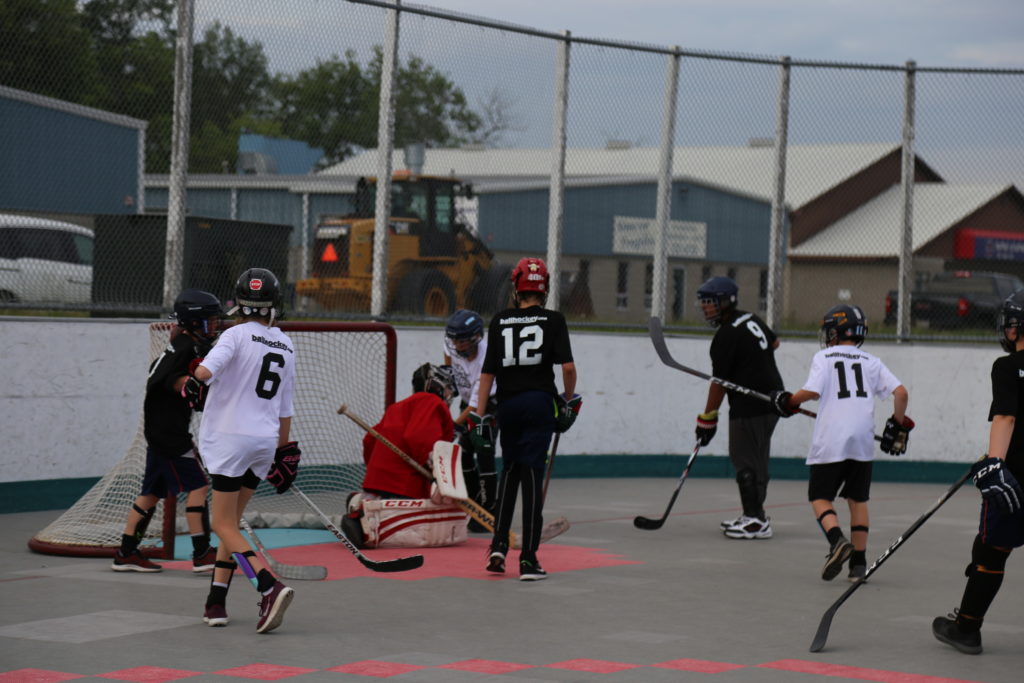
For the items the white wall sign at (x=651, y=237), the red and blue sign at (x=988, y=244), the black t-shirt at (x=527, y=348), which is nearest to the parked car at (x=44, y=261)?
the black t-shirt at (x=527, y=348)

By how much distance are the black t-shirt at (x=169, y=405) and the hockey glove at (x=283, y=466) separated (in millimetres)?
1168

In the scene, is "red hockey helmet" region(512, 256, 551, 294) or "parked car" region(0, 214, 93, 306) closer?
"red hockey helmet" region(512, 256, 551, 294)

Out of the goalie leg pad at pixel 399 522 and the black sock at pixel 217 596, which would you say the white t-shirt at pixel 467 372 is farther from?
the black sock at pixel 217 596

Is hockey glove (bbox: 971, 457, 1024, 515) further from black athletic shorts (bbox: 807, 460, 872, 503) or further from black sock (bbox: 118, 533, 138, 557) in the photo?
black sock (bbox: 118, 533, 138, 557)

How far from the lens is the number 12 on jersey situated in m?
7.56

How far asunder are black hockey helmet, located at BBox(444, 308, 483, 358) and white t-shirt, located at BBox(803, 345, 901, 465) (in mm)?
2135

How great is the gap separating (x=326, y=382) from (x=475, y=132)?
3313mm

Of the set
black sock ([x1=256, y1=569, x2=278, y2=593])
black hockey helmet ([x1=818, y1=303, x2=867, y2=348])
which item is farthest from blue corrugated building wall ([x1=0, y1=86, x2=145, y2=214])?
black hockey helmet ([x1=818, y1=303, x2=867, y2=348])

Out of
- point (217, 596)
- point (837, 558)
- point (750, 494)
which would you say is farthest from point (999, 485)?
point (750, 494)

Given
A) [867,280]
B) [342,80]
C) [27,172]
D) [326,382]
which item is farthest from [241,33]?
[867,280]

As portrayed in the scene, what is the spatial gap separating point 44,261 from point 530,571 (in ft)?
13.5

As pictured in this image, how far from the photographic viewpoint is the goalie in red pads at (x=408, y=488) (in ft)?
28.1

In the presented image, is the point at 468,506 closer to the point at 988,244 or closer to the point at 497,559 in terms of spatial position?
the point at 497,559

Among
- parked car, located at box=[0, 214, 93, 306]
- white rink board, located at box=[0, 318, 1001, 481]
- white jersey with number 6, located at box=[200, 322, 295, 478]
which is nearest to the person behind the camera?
white jersey with number 6, located at box=[200, 322, 295, 478]
